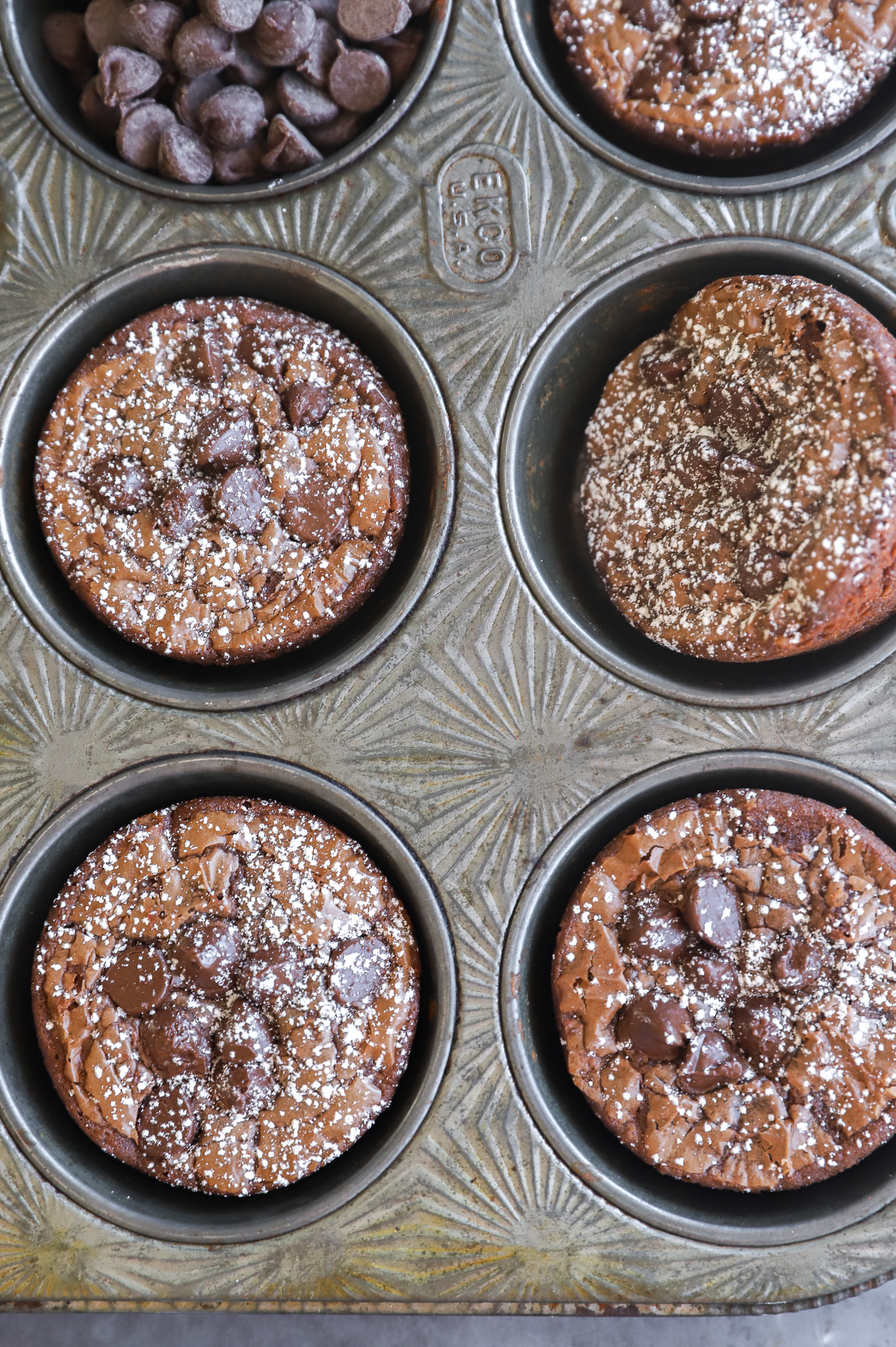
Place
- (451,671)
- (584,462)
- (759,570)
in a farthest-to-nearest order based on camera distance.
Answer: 1. (584,462)
2. (451,671)
3. (759,570)

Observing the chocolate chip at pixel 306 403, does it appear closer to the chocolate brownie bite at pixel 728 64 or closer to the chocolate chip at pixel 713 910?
the chocolate brownie bite at pixel 728 64

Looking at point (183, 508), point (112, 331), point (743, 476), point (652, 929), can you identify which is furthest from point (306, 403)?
point (652, 929)

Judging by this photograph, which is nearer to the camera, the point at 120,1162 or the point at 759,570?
the point at 759,570

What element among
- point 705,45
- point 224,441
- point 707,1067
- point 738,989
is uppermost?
point 705,45

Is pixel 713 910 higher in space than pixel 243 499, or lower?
lower

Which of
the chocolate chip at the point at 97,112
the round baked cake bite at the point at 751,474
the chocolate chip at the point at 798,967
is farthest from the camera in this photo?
the chocolate chip at the point at 97,112

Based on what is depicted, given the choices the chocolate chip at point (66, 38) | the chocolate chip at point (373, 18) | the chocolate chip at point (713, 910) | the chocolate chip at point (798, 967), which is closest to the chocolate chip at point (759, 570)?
the chocolate chip at point (713, 910)

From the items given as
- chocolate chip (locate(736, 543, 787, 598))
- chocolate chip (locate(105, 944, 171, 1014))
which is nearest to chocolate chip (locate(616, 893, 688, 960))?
chocolate chip (locate(736, 543, 787, 598))

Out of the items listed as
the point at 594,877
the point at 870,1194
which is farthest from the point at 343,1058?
the point at 870,1194

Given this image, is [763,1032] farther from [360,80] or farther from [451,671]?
[360,80]
